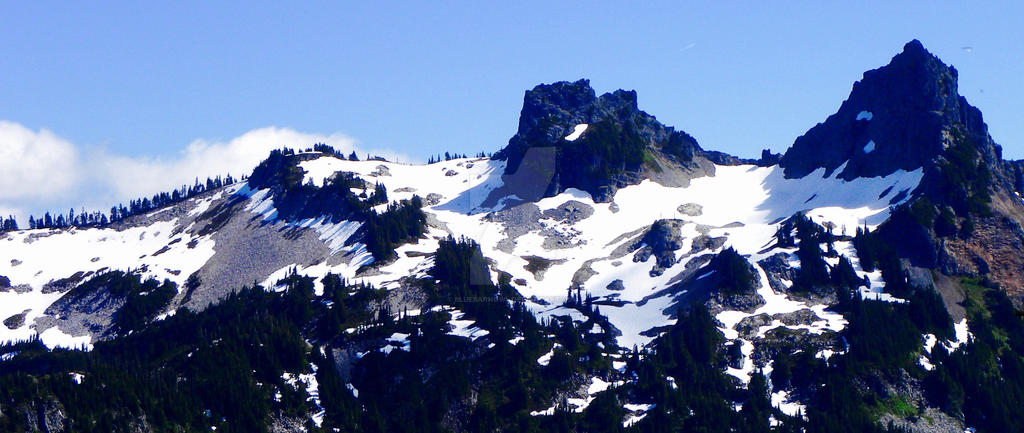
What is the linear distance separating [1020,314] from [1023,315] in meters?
1.61

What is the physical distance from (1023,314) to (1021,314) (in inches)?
35.4

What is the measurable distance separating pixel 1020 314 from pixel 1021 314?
1.69 feet

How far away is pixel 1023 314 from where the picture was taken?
8256 cm

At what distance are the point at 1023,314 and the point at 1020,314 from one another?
1.42 meters

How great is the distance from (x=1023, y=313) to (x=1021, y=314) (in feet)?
5.37

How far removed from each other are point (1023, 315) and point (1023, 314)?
21cm

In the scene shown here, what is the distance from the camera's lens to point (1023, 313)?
269 ft

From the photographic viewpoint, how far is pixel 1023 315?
8238cm

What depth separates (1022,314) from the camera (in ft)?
272

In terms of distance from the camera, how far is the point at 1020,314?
83938 mm

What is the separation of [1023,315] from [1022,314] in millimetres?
516
